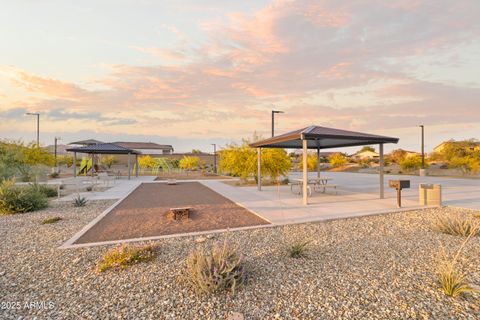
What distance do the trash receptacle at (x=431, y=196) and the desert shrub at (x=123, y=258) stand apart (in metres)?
9.05

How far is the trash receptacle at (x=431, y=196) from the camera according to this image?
8344 millimetres

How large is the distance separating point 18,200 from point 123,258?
6.27 metres

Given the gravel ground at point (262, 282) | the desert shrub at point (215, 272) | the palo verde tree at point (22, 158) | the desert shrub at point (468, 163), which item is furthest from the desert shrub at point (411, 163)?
the palo verde tree at point (22, 158)

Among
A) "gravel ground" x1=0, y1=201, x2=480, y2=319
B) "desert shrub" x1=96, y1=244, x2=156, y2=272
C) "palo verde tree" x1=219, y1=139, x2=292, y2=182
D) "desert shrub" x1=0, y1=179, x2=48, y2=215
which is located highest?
"palo verde tree" x1=219, y1=139, x2=292, y2=182

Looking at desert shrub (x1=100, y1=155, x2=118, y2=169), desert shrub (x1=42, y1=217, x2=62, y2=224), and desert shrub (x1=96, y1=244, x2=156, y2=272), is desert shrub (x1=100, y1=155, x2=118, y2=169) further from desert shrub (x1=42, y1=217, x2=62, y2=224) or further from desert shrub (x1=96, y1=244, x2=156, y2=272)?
desert shrub (x1=96, y1=244, x2=156, y2=272)

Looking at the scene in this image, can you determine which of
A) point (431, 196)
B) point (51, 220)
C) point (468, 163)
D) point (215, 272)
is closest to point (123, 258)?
point (215, 272)

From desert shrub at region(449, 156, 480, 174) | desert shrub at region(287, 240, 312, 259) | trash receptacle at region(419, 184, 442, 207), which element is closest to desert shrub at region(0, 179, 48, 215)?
desert shrub at region(287, 240, 312, 259)

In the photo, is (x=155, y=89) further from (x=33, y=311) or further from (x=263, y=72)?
(x=33, y=311)

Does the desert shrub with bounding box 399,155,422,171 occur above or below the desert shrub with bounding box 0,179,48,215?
above

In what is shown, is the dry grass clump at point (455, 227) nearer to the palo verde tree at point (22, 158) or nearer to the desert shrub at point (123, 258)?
the desert shrub at point (123, 258)

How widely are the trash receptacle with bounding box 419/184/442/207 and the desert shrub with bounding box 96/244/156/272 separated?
905 centimetres

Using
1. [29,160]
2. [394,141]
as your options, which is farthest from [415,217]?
[29,160]

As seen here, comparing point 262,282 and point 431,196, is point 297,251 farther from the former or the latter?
point 431,196

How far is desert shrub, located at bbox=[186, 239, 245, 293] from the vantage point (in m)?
3.00
